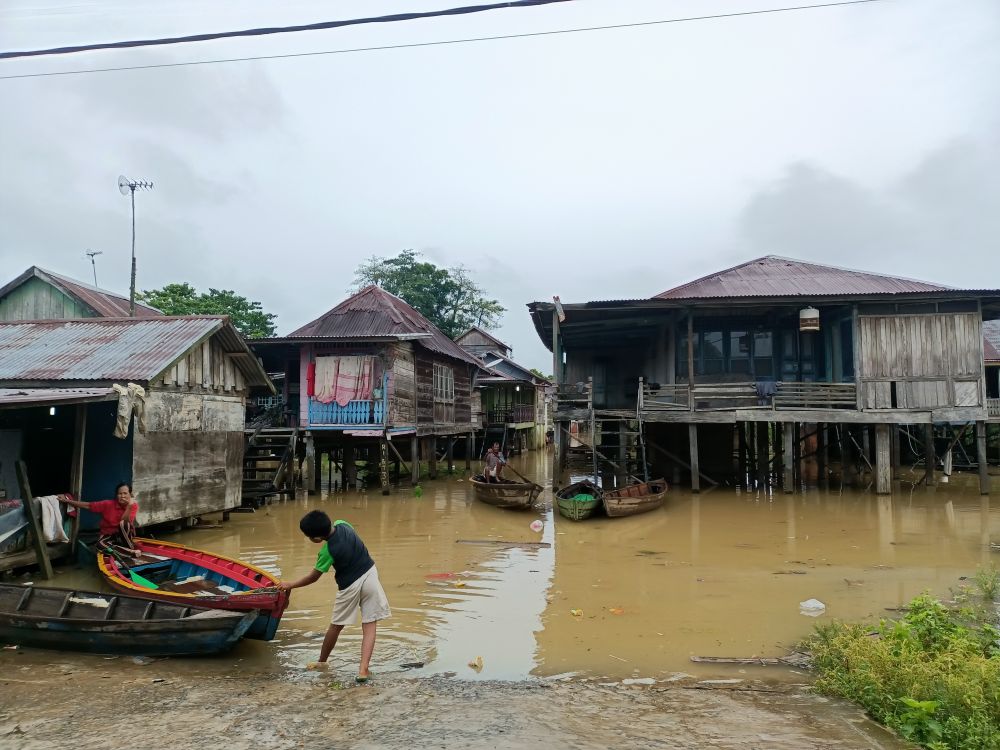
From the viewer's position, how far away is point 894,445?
22094 mm

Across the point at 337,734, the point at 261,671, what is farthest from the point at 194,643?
the point at 337,734

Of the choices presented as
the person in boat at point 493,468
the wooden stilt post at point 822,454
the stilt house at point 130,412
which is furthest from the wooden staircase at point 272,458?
the wooden stilt post at point 822,454

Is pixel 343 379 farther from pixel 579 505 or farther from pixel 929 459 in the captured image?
pixel 929 459

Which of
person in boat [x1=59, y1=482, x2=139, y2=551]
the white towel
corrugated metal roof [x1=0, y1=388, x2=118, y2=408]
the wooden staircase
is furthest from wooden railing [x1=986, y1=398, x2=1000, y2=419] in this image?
the white towel

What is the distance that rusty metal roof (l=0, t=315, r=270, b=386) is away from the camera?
11.3 meters

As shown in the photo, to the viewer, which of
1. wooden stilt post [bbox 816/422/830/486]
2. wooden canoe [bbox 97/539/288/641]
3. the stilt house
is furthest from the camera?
wooden stilt post [bbox 816/422/830/486]

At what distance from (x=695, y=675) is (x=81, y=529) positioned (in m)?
9.50

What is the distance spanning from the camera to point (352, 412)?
62.4ft

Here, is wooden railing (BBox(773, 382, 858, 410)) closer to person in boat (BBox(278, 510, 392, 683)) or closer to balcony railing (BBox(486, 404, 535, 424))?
person in boat (BBox(278, 510, 392, 683))

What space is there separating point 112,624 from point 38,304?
2018cm

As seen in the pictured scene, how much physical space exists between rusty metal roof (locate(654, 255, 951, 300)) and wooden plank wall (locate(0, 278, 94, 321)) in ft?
60.2

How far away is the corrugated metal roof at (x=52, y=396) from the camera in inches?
346

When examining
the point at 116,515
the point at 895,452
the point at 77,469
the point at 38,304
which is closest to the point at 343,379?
the point at 77,469

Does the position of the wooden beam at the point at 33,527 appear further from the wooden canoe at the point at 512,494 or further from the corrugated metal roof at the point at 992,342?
the corrugated metal roof at the point at 992,342
